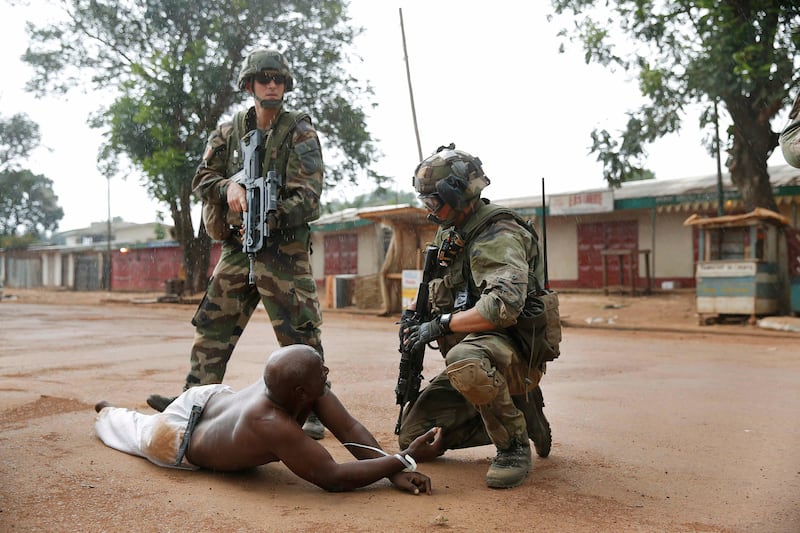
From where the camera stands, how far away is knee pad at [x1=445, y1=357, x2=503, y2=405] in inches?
115

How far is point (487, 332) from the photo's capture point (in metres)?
3.17

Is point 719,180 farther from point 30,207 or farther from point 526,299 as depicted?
point 30,207

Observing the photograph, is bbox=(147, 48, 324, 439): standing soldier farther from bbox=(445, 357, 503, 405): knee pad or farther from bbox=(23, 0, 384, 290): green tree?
bbox=(23, 0, 384, 290): green tree

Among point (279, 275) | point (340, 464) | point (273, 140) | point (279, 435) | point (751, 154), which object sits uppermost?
point (751, 154)

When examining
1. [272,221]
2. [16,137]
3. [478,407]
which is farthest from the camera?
[16,137]

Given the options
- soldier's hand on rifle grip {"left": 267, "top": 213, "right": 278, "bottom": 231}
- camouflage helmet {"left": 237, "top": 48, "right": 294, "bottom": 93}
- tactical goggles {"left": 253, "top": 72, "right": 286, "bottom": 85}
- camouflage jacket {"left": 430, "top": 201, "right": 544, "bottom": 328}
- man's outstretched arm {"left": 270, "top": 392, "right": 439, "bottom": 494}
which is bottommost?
man's outstretched arm {"left": 270, "top": 392, "right": 439, "bottom": 494}

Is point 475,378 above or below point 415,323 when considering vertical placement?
below

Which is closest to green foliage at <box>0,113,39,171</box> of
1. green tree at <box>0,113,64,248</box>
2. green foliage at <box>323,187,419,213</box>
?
green tree at <box>0,113,64,248</box>

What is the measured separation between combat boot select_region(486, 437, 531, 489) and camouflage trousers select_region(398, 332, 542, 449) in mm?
35

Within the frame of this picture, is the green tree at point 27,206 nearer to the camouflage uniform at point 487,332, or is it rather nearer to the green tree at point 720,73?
the green tree at point 720,73

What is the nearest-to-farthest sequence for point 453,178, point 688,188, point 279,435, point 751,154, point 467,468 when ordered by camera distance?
point 279,435
point 453,178
point 467,468
point 751,154
point 688,188

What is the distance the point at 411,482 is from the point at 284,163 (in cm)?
195

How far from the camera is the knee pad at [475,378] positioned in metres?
2.93

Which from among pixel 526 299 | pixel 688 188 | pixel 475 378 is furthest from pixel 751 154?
pixel 475 378
